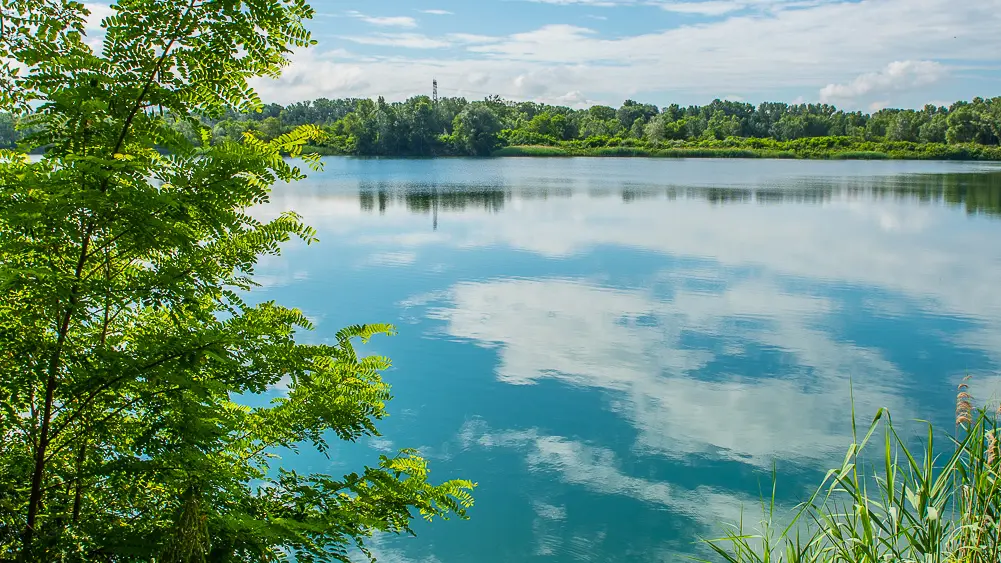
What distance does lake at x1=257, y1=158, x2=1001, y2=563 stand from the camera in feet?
24.6

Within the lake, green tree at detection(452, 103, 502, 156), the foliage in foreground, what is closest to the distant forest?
green tree at detection(452, 103, 502, 156)

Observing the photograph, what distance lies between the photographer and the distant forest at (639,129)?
79.8 meters

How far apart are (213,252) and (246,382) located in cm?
61

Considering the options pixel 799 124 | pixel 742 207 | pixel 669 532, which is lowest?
pixel 669 532

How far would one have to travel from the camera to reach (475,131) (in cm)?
7881

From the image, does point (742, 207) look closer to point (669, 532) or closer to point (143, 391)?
point (669, 532)

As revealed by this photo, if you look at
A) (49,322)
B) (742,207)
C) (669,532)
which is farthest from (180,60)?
(742,207)

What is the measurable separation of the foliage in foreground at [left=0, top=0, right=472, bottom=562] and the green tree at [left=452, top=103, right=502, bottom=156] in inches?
3017

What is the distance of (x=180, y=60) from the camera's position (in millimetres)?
3088

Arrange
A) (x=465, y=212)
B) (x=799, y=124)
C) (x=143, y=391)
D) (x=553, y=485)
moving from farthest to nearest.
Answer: (x=799, y=124) → (x=465, y=212) → (x=553, y=485) → (x=143, y=391)

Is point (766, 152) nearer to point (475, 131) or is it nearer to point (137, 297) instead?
point (475, 131)

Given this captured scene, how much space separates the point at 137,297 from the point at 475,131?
77433mm

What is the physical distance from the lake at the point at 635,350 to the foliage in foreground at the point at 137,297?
3694 millimetres

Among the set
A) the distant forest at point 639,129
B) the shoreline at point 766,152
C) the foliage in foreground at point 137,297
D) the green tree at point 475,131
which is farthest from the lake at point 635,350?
the shoreline at point 766,152
